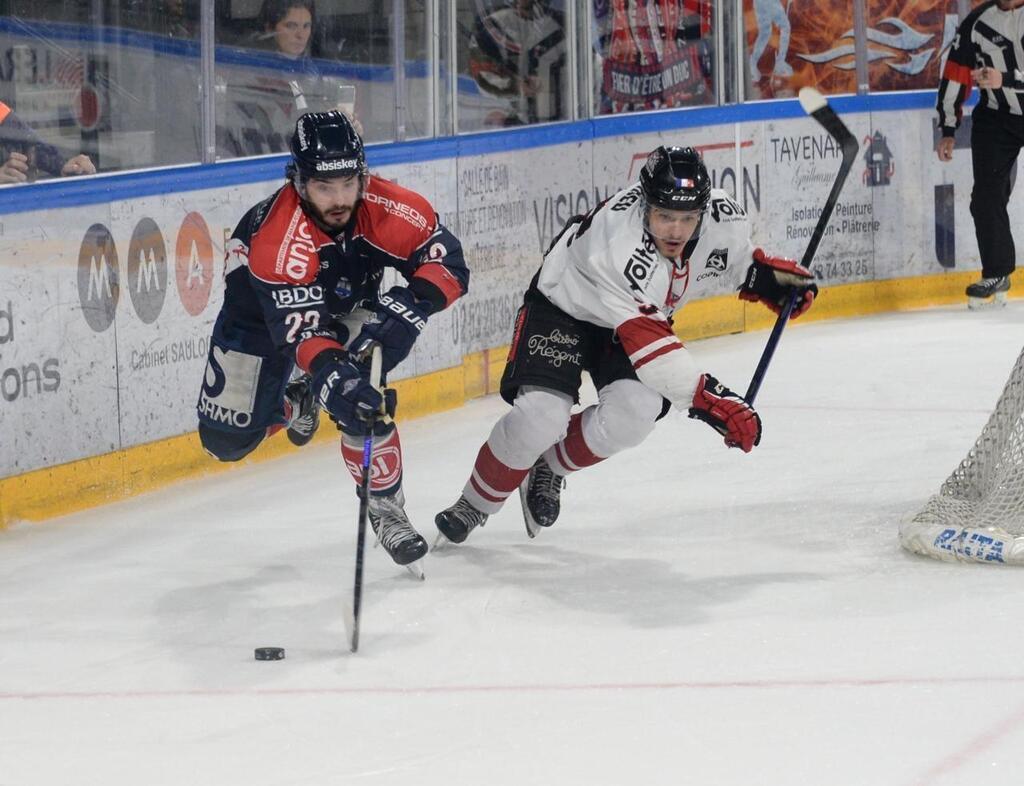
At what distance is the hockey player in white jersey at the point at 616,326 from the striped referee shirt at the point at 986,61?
3964mm

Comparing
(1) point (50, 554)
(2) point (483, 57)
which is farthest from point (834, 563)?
(2) point (483, 57)

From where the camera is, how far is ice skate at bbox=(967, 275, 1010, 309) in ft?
26.5

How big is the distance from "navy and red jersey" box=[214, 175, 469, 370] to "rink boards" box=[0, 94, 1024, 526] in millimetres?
603

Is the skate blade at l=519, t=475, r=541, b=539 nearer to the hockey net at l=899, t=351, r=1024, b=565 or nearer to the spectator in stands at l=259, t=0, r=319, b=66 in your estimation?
the hockey net at l=899, t=351, r=1024, b=565

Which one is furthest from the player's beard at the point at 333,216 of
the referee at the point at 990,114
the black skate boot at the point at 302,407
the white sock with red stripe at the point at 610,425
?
the referee at the point at 990,114

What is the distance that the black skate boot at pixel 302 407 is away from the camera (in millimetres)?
4508

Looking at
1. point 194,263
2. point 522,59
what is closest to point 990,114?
point 522,59

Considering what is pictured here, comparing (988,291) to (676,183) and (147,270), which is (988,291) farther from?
(676,183)

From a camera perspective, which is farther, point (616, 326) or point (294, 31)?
point (294, 31)

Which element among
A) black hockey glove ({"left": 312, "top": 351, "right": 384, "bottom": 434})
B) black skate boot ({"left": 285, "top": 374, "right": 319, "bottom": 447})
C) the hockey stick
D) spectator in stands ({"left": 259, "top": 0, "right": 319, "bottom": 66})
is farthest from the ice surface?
spectator in stands ({"left": 259, "top": 0, "right": 319, "bottom": 66})

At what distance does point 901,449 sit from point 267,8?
7.55 ft

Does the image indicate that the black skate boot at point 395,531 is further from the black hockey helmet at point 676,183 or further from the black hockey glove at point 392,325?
the black hockey helmet at point 676,183

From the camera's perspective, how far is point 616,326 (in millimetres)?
3965

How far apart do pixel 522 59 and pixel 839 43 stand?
2.14 m
